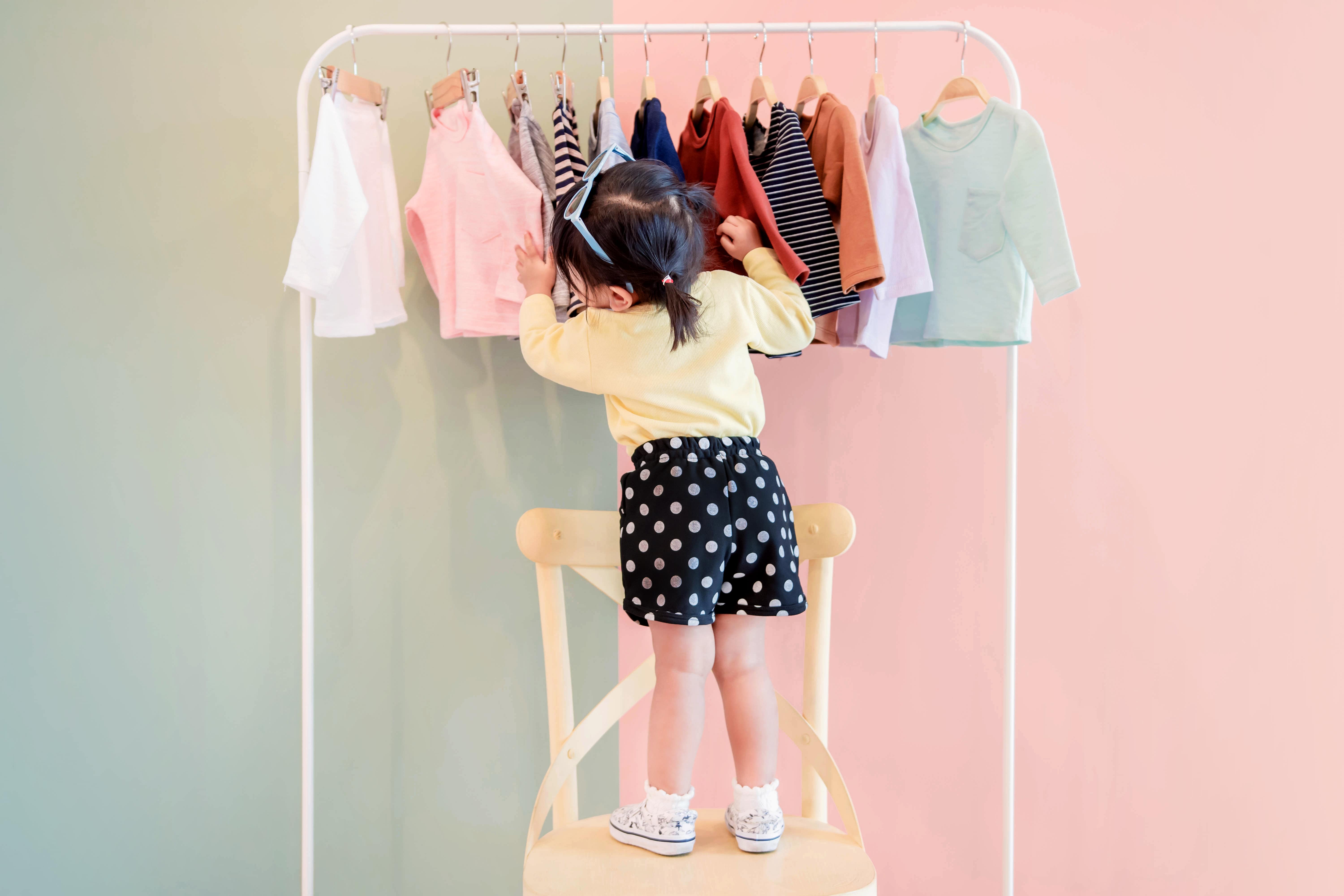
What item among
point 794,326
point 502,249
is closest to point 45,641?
point 502,249

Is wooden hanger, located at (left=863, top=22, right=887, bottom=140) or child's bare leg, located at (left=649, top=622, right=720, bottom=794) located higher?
wooden hanger, located at (left=863, top=22, right=887, bottom=140)

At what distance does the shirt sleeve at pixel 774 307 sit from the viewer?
4.08 feet

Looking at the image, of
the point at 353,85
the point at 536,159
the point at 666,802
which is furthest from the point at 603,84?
the point at 666,802

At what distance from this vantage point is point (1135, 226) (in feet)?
5.63

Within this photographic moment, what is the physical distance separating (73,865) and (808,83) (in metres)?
2.00

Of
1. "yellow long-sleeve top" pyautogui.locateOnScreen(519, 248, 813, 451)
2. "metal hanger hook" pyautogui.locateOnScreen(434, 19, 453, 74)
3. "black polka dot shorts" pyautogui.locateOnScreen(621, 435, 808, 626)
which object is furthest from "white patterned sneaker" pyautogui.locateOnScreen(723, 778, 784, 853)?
"metal hanger hook" pyautogui.locateOnScreen(434, 19, 453, 74)

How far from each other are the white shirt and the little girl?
326mm

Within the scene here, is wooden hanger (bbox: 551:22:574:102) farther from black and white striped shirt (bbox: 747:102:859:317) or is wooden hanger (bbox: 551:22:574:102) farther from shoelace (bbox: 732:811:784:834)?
shoelace (bbox: 732:811:784:834)

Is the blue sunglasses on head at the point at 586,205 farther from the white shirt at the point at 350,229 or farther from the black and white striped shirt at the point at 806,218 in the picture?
the white shirt at the point at 350,229

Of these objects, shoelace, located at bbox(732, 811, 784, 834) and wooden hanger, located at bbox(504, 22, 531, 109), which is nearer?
shoelace, located at bbox(732, 811, 784, 834)

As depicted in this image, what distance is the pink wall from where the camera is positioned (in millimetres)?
1697

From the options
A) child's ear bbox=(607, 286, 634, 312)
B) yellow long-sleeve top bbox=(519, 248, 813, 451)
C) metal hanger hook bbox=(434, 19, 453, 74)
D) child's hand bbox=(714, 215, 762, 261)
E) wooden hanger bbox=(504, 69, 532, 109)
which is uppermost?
metal hanger hook bbox=(434, 19, 453, 74)

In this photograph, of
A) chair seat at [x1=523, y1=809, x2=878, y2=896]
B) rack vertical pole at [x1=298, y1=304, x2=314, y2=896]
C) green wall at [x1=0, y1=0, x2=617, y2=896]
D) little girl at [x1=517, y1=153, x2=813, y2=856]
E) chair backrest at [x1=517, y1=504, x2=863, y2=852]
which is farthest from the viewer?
green wall at [x1=0, y1=0, x2=617, y2=896]

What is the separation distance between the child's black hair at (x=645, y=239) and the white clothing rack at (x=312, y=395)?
1.17 ft
